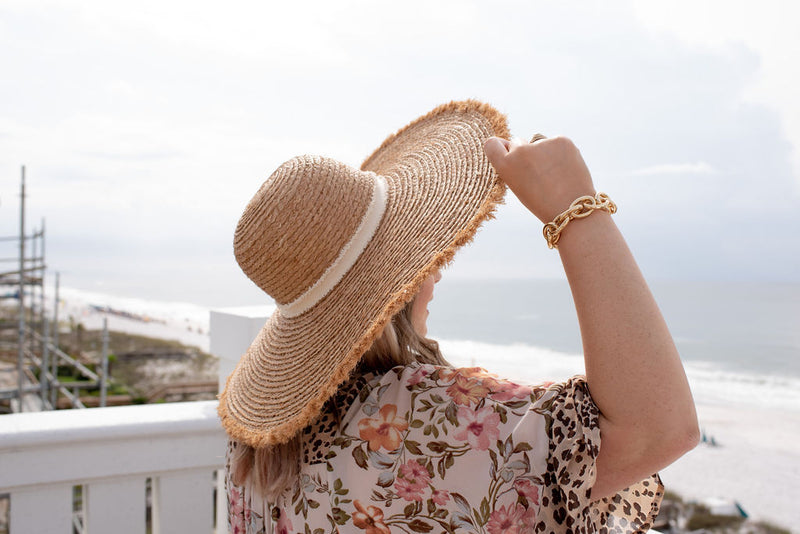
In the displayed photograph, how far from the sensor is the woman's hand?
79 cm

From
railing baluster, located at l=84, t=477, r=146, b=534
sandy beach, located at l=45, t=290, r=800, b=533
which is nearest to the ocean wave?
sandy beach, located at l=45, t=290, r=800, b=533

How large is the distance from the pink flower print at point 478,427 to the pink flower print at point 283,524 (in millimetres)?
383

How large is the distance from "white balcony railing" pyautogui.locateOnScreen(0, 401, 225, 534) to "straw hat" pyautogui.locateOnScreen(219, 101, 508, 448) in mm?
784

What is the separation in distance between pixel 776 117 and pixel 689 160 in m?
7.65

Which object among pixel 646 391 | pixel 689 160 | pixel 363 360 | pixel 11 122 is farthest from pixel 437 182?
pixel 689 160

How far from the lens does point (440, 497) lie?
2.82 feet

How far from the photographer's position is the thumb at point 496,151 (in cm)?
85

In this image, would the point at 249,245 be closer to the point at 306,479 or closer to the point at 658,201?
the point at 306,479

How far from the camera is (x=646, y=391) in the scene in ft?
2.36

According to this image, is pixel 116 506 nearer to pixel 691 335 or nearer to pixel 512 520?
pixel 512 520

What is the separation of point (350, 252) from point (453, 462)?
381 millimetres

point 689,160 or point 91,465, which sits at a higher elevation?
point 689,160

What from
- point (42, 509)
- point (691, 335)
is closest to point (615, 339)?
point (42, 509)

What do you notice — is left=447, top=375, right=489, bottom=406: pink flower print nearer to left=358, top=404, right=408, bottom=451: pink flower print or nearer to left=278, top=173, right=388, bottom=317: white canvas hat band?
left=358, top=404, right=408, bottom=451: pink flower print
